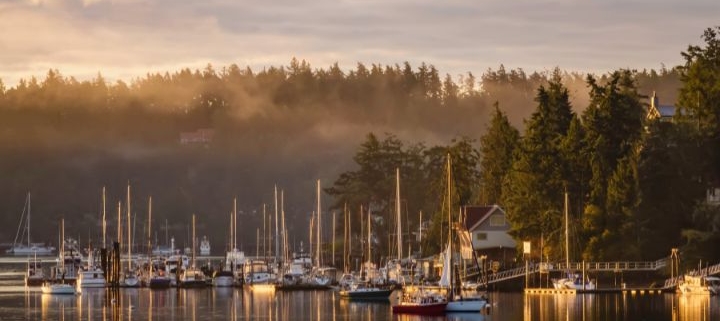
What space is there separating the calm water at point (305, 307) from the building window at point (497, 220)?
59.2 feet

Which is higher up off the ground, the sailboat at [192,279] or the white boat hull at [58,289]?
the sailboat at [192,279]

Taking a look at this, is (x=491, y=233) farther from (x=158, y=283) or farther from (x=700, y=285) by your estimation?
(x=158, y=283)

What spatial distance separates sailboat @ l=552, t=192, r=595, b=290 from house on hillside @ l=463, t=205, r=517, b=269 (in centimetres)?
1897

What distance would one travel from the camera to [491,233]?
146m

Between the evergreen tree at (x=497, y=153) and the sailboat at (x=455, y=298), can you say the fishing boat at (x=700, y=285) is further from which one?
the evergreen tree at (x=497, y=153)

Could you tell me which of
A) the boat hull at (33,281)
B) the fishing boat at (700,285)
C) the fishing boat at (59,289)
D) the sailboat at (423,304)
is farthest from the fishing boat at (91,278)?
the fishing boat at (700,285)

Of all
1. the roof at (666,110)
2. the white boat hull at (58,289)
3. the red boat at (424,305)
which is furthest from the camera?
the roof at (666,110)

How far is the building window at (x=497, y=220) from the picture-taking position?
480 ft

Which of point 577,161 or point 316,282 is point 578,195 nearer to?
point 577,161

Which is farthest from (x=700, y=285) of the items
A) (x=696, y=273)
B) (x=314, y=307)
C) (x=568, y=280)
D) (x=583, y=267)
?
(x=314, y=307)

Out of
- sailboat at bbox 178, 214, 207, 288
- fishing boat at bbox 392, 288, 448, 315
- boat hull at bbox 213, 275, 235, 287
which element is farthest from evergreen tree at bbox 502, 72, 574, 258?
sailboat at bbox 178, 214, 207, 288

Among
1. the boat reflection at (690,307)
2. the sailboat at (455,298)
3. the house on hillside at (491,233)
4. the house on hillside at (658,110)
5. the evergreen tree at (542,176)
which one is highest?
the house on hillside at (658,110)

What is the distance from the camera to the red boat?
103 meters

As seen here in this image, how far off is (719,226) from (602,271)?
9.41 meters
